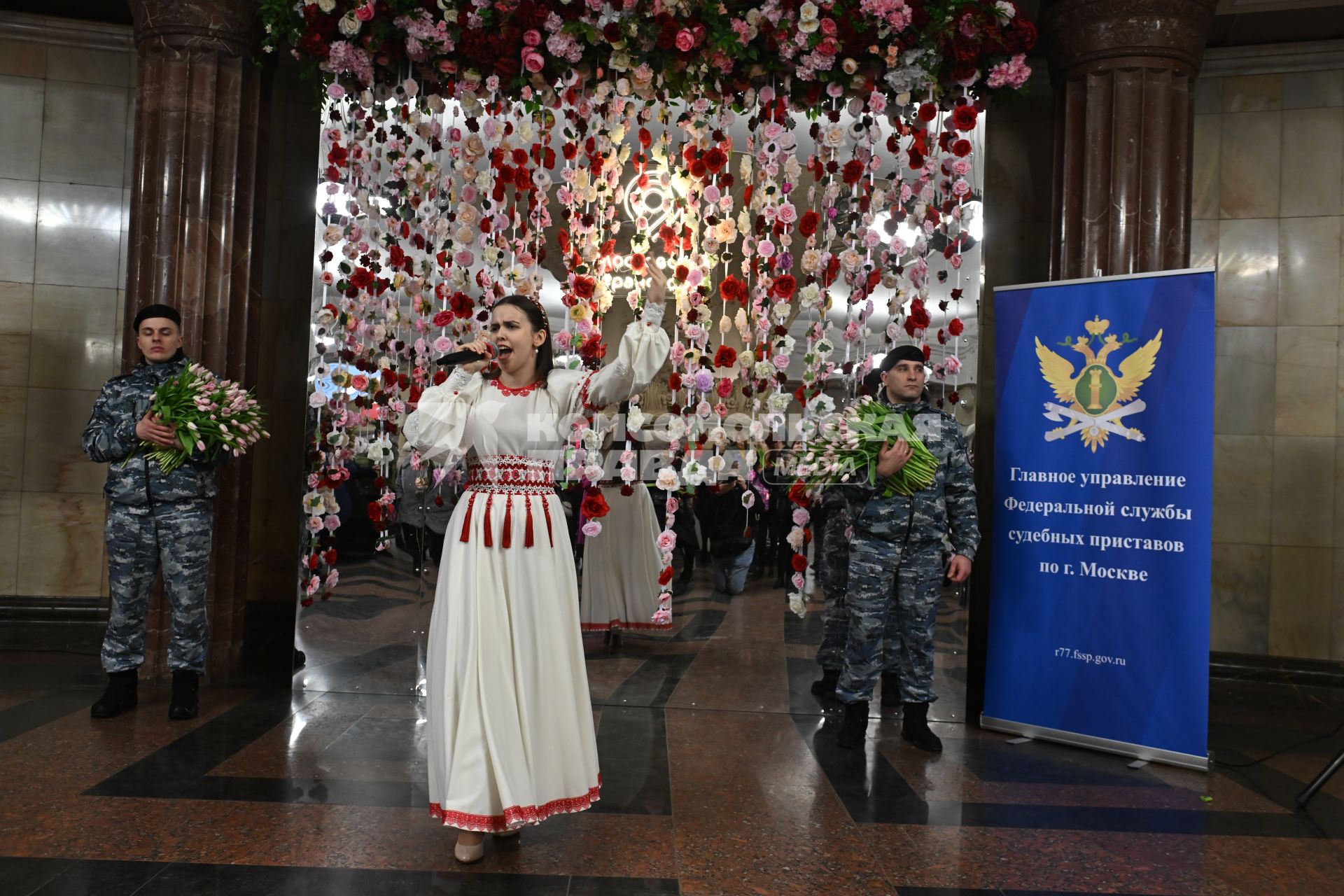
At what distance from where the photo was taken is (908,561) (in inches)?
178

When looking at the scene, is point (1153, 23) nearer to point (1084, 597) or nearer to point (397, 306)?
point (1084, 597)

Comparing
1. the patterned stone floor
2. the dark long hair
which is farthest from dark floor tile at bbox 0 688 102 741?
the dark long hair

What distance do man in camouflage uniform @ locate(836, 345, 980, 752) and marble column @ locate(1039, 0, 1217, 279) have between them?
55.9 inches

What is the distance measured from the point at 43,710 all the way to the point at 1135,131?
20.8ft

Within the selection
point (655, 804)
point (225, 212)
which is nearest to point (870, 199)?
point (655, 804)

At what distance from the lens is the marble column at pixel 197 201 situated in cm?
523

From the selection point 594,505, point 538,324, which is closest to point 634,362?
point 538,324

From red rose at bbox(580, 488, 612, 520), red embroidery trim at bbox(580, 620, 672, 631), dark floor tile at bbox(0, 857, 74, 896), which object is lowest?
dark floor tile at bbox(0, 857, 74, 896)

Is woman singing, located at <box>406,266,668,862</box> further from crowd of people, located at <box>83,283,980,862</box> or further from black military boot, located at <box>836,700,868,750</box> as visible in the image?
black military boot, located at <box>836,700,868,750</box>

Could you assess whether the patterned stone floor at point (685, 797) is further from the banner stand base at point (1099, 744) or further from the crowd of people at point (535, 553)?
the crowd of people at point (535, 553)

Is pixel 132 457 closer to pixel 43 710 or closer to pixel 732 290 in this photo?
pixel 43 710

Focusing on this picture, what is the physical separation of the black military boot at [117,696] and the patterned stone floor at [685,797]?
0.10 metres

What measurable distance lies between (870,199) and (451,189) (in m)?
2.29

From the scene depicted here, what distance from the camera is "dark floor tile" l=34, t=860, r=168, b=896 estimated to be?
8.95ft
